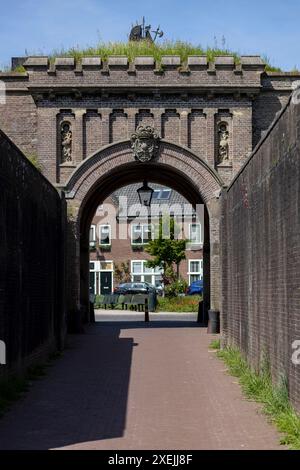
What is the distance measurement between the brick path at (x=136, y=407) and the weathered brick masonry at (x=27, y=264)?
70cm

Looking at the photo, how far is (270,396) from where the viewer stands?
11.8 metres

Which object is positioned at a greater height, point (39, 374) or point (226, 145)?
point (226, 145)

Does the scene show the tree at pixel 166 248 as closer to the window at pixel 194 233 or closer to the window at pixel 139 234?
the window at pixel 194 233

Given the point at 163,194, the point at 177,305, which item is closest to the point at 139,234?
the point at 163,194

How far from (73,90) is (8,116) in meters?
2.13

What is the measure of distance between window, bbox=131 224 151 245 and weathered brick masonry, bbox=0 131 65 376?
45.5 meters

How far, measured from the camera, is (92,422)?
10.6 metres

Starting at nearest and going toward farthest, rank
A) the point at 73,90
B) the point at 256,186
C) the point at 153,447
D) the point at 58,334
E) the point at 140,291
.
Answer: the point at 153,447 → the point at 256,186 → the point at 58,334 → the point at 73,90 → the point at 140,291

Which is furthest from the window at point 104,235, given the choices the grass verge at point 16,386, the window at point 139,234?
the grass verge at point 16,386

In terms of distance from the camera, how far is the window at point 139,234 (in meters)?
67.1

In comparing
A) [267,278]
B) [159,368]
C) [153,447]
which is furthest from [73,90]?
[153,447]

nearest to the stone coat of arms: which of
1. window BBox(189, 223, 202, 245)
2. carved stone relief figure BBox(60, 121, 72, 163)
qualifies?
carved stone relief figure BBox(60, 121, 72, 163)

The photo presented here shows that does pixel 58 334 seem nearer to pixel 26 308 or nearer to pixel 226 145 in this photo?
pixel 26 308

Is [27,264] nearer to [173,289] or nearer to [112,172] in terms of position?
[112,172]
